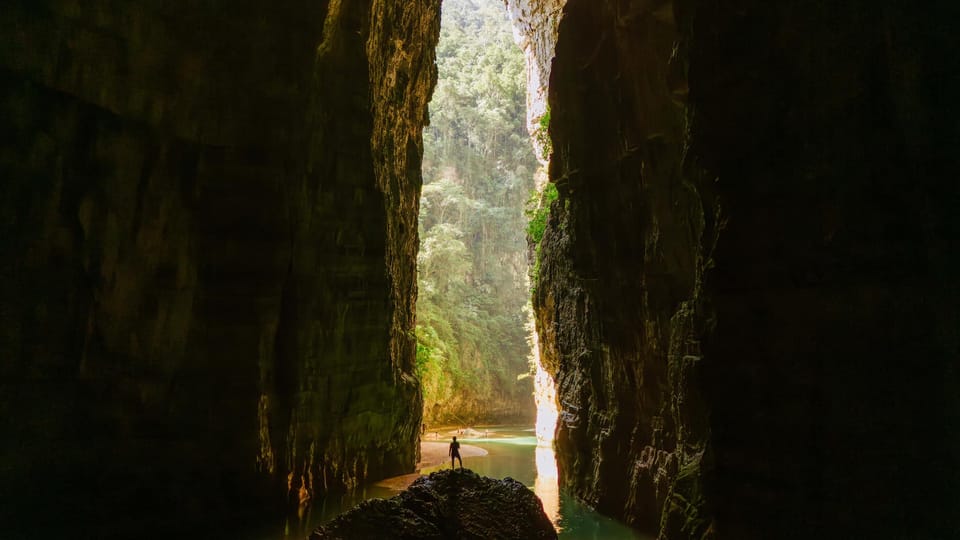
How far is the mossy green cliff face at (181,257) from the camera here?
30.1ft

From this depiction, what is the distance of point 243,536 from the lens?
34.7 ft

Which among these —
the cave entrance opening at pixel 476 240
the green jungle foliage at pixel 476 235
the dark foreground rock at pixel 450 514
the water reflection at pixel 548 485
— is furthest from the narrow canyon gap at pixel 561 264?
the green jungle foliage at pixel 476 235

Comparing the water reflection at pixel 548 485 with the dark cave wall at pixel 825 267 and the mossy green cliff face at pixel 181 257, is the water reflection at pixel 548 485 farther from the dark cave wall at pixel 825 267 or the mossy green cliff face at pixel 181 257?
the dark cave wall at pixel 825 267

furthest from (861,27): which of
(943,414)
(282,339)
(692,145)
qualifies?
(282,339)

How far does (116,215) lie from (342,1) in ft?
24.4

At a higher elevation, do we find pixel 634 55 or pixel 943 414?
pixel 634 55

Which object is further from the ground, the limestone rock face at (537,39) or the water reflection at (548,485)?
the limestone rock face at (537,39)

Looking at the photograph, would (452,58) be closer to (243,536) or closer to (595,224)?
(595,224)

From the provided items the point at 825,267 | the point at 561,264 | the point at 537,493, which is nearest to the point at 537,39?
the point at 561,264

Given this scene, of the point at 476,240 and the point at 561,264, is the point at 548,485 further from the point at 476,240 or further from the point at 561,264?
the point at 476,240

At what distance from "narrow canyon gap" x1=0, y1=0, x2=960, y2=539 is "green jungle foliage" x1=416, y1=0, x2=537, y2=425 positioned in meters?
16.9

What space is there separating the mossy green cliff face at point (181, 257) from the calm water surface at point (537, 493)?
2.38 feet

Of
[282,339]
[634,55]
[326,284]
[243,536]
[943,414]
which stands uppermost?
[634,55]

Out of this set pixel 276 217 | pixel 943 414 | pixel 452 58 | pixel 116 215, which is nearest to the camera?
pixel 943 414
